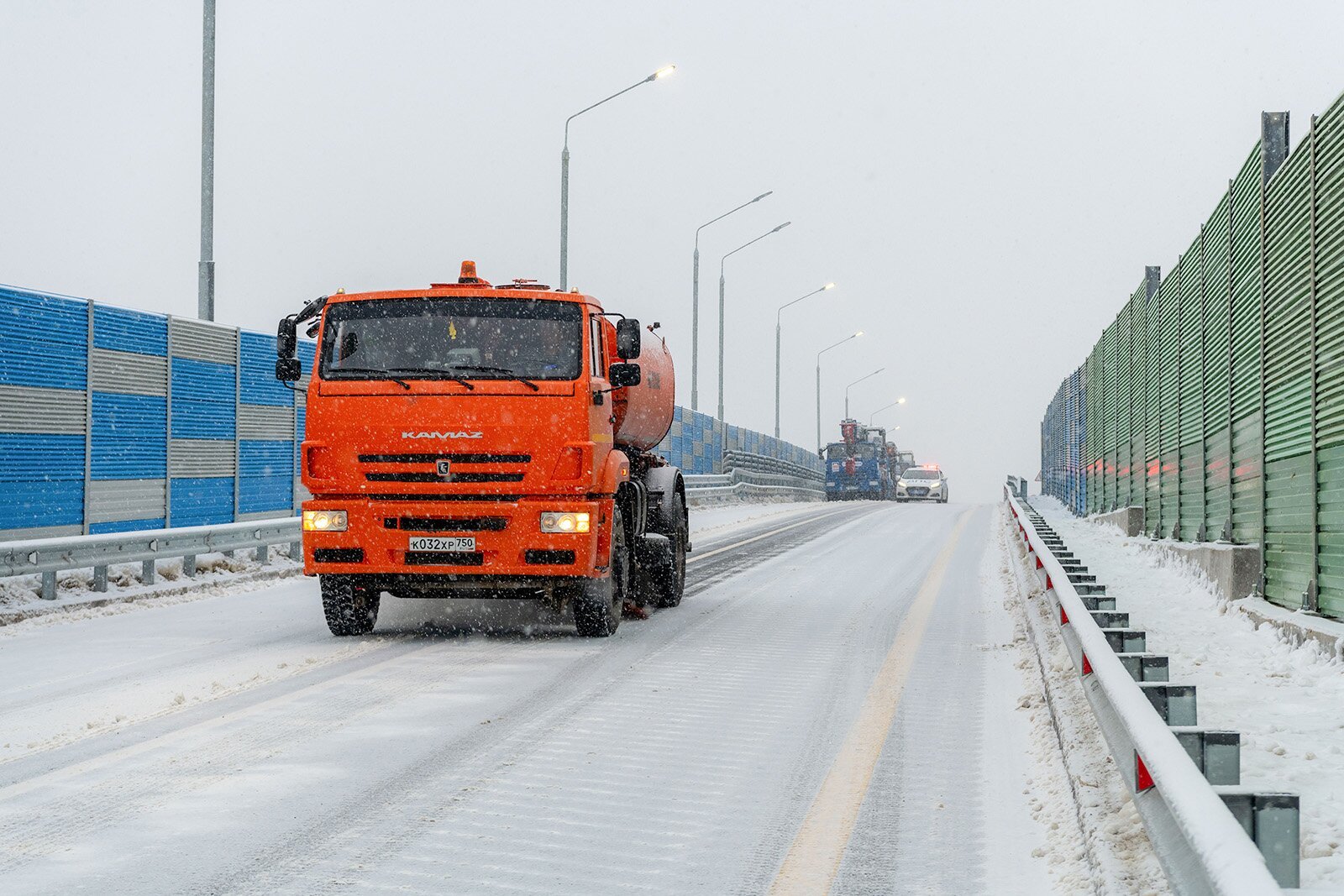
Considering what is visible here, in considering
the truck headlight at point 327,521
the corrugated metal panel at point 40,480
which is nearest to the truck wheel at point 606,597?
the truck headlight at point 327,521

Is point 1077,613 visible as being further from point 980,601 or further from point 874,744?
point 980,601

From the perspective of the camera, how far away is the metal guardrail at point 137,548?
39.4 ft

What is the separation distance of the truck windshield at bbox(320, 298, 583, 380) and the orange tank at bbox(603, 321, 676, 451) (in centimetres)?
98

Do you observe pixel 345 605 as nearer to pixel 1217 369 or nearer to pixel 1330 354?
pixel 1330 354

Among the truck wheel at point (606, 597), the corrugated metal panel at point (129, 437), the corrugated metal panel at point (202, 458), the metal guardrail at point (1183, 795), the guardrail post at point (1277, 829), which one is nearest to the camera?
the metal guardrail at point (1183, 795)

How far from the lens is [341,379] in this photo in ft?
34.1

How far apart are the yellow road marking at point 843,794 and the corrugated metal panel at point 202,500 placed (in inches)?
364

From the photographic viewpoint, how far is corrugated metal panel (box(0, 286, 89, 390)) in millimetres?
13367

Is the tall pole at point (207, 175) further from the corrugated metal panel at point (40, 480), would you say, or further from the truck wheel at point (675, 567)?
the truck wheel at point (675, 567)

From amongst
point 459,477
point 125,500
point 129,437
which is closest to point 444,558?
point 459,477

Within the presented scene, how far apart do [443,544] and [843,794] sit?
500cm

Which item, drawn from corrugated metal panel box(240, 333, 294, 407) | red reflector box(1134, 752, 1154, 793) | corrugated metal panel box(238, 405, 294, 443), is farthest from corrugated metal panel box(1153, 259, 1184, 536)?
red reflector box(1134, 752, 1154, 793)

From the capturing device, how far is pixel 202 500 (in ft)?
54.8

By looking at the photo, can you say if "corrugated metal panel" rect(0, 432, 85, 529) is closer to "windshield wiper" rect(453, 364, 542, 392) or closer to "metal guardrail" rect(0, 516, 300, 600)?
"metal guardrail" rect(0, 516, 300, 600)
